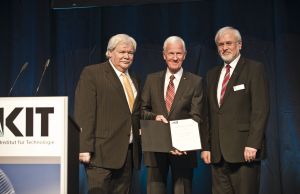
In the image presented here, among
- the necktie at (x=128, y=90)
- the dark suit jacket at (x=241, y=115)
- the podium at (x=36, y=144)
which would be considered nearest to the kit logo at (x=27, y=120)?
the podium at (x=36, y=144)

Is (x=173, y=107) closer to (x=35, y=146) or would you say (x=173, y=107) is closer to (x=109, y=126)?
(x=109, y=126)

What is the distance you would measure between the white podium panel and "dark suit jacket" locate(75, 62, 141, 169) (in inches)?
45.1

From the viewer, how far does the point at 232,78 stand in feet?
10.8

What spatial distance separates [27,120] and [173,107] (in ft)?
4.89

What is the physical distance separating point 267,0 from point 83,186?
108 inches

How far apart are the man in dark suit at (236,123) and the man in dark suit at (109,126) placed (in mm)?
617

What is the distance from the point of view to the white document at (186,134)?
123 inches

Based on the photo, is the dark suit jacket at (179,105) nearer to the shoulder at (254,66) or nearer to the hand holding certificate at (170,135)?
the hand holding certificate at (170,135)

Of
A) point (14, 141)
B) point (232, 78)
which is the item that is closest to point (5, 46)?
point (232, 78)

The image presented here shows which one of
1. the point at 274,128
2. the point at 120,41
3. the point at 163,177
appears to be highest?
the point at 120,41

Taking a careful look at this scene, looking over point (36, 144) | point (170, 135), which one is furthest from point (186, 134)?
point (36, 144)

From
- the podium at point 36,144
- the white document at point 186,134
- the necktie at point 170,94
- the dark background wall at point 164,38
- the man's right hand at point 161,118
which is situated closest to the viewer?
the podium at point 36,144

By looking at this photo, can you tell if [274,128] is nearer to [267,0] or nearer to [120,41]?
[267,0]

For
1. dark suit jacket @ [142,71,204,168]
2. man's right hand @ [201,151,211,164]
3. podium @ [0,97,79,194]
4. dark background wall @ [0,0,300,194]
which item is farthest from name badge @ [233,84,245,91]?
podium @ [0,97,79,194]
